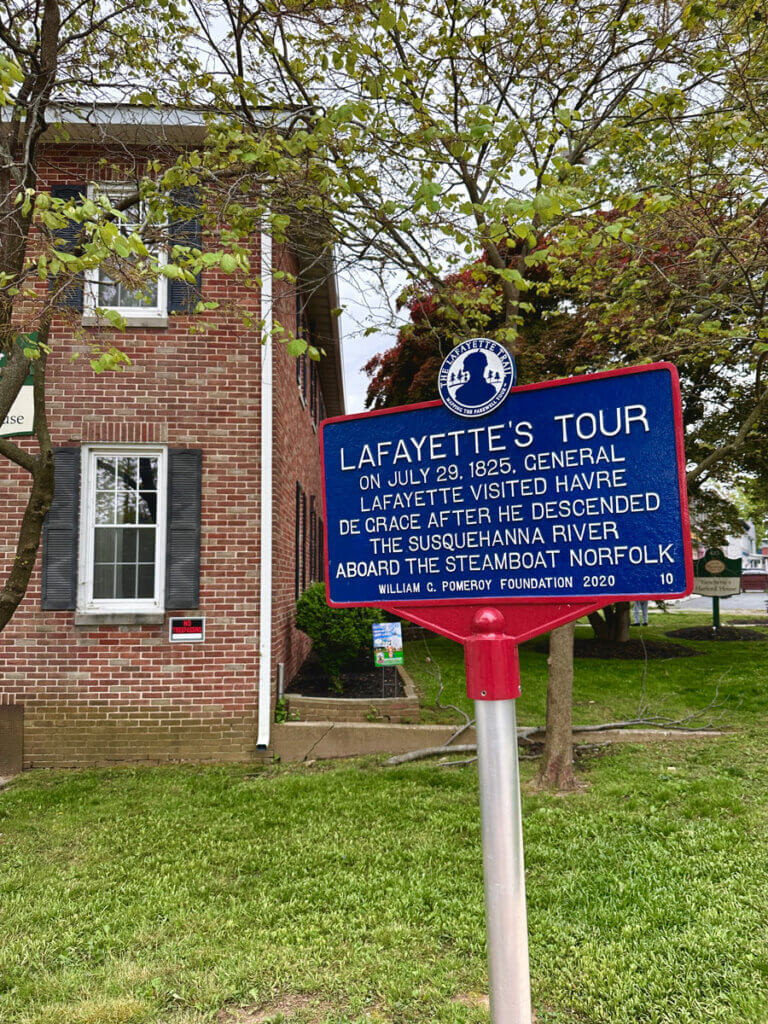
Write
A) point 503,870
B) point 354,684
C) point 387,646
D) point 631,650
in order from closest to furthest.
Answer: point 503,870 < point 387,646 < point 354,684 < point 631,650

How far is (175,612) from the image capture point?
306 inches

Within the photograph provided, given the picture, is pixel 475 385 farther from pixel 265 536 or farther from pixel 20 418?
pixel 20 418

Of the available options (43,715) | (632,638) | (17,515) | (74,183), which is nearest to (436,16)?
(74,183)

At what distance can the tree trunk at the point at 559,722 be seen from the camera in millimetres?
6277

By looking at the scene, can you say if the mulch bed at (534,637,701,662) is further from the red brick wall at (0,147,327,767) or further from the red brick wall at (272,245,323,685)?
Answer: the red brick wall at (0,147,327,767)

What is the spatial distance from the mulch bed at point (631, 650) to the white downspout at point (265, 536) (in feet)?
30.0

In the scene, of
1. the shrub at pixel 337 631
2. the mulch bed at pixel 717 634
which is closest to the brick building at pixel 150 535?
the shrub at pixel 337 631

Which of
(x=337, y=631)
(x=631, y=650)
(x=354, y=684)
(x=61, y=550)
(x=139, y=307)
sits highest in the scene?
(x=139, y=307)

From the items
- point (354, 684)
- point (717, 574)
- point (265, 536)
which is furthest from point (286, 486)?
point (717, 574)

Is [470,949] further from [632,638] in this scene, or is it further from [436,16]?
[632,638]

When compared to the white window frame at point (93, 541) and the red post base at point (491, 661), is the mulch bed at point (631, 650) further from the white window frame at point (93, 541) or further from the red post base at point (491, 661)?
the red post base at point (491, 661)

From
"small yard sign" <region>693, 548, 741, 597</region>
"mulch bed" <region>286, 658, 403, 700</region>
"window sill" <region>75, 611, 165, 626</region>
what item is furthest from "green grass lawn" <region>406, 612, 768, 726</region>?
"window sill" <region>75, 611, 165, 626</region>

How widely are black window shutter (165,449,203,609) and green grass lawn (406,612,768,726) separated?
3198mm

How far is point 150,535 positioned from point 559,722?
4702 mm
